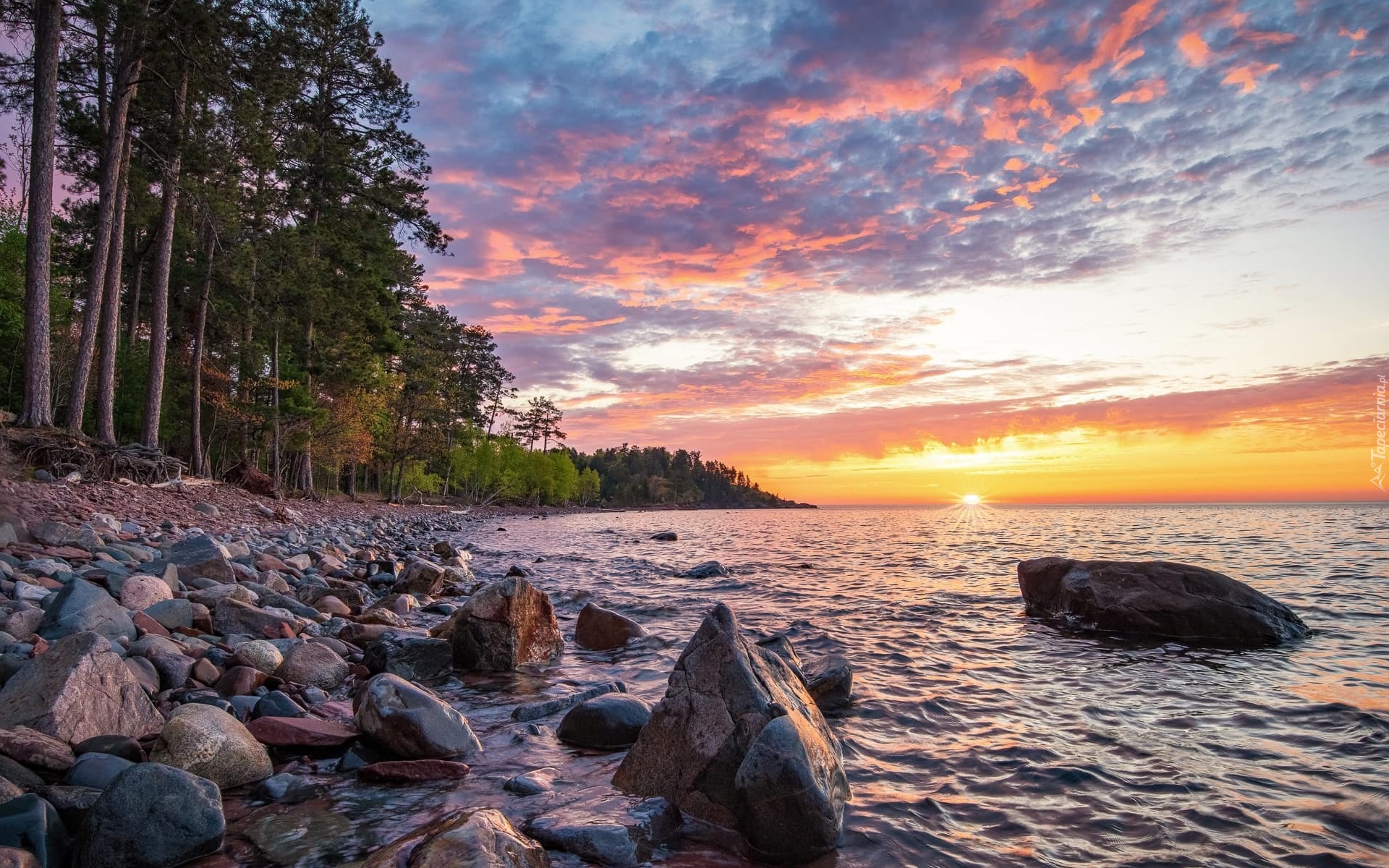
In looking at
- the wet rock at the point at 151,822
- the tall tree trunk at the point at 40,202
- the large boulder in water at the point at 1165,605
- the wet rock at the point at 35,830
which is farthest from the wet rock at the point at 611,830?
the tall tree trunk at the point at 40,202

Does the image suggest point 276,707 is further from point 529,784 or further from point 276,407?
point 276,407

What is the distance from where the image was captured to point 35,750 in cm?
369

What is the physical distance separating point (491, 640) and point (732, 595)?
7.95 m

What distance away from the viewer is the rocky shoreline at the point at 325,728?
3443 millimetres

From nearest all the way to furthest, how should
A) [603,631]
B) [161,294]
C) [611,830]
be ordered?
[611,830]
[603,631]
[161,294]

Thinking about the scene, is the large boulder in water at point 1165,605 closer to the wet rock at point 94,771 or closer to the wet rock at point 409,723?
the wet rock at point 409,723

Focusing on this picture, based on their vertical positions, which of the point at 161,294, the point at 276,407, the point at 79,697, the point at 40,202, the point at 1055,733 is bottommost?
the point at 1055,733

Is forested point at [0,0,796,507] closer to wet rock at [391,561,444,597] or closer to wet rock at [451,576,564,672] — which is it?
wet rock at [391,561,444,597]

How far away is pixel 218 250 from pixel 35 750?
92.6ft

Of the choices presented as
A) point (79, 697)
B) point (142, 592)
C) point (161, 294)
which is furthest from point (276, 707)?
point (161, 294)

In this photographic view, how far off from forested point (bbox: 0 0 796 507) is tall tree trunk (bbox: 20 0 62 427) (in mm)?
40

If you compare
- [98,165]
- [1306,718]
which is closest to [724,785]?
[1306,718]

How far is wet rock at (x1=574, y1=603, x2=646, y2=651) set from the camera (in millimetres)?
9383

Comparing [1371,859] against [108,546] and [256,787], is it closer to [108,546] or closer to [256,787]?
[256,787]
